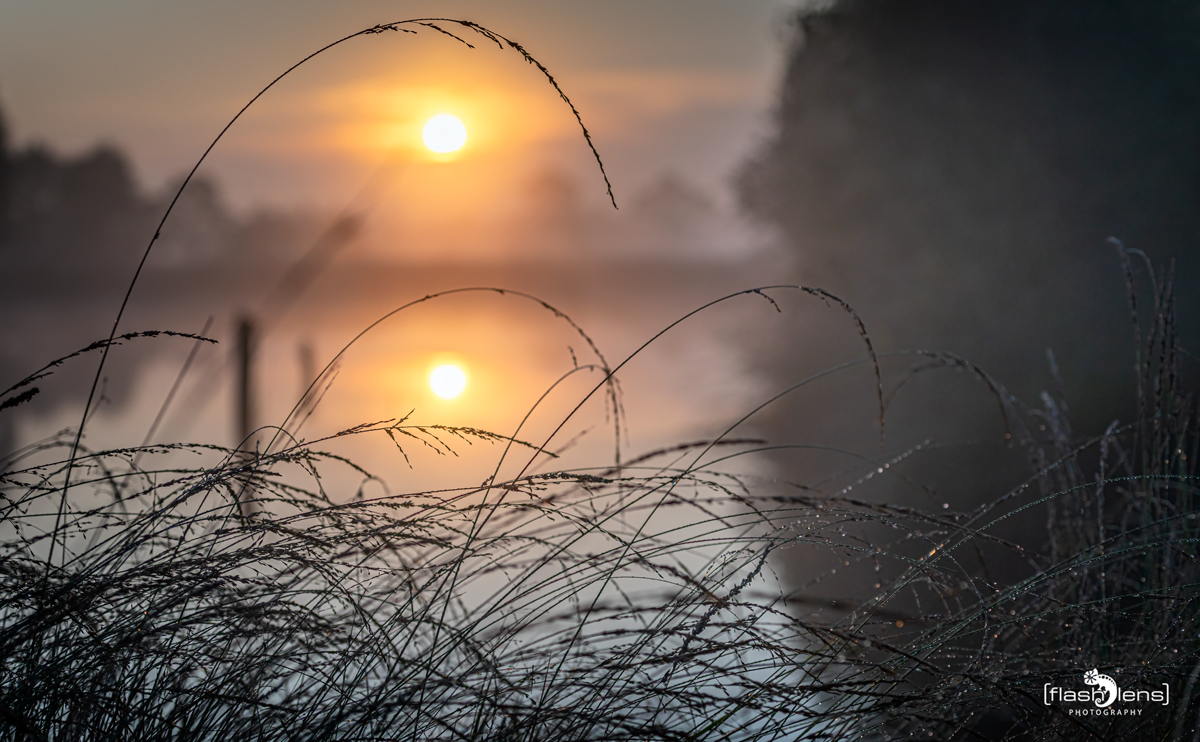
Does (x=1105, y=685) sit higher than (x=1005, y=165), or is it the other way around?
(x=1005, y=165)

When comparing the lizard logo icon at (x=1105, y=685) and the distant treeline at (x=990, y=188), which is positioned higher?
the distant treeline at (x=990, y=188)

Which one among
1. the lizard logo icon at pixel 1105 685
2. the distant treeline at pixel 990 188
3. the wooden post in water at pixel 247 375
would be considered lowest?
the lizard logo icon at pixel 1105 685

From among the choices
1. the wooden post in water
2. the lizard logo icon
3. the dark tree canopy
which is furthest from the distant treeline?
the lizard logo icon

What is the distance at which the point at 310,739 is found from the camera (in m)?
0.64

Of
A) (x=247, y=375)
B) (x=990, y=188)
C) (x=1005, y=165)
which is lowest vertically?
(x=247, y=375)

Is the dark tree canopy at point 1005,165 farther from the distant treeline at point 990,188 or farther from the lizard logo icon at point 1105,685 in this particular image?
the lizard logo icon at point 1105,685

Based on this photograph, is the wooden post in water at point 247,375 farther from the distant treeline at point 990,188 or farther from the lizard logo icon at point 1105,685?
the distant treeline at point 990,188

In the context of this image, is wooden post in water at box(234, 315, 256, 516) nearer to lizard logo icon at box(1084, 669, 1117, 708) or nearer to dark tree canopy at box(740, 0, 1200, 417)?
lizard logo icon at box(1084, 669, 1117, 708)

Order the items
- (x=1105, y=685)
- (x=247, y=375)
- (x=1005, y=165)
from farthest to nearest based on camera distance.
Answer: (x=1005, y=165) → (x=247, y=375) → (x=1105, y=685)

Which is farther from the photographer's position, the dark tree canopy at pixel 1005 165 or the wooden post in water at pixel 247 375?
the dark tree canopy at pixel 1005 165

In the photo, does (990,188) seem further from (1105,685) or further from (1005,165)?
Result: (1105,685)

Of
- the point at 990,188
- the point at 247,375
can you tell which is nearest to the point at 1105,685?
the point at 247,375

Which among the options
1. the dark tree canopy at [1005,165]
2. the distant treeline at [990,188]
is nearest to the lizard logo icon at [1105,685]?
the distant treeline at [990,188]

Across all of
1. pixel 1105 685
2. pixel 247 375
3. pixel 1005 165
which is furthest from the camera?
pixel 1005 165
